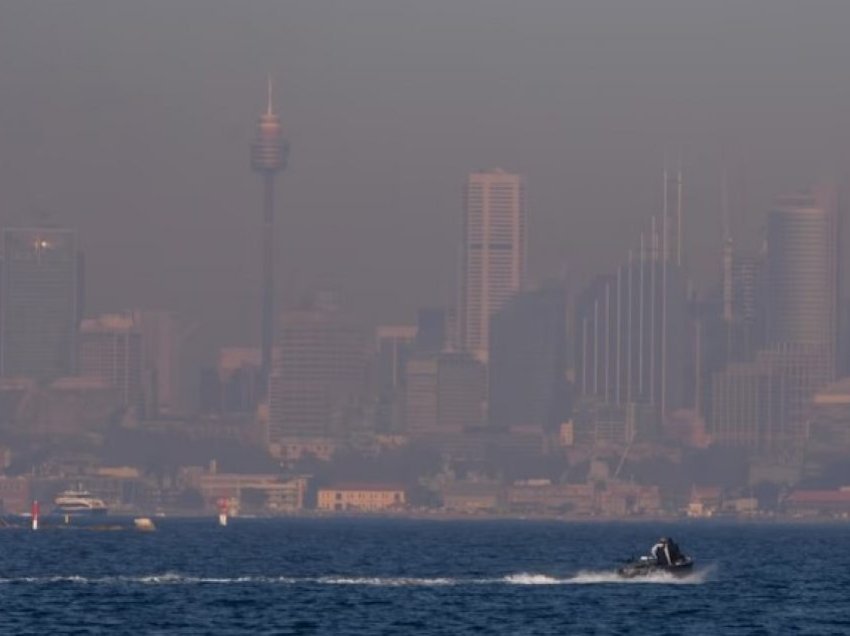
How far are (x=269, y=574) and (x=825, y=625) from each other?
169 ft

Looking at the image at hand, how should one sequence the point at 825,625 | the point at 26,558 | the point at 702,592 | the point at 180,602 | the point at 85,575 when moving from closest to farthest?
the point at 825,625 < the point at 180,602 < the point at 702,592 < the point at 85,575 < the point at 26,558

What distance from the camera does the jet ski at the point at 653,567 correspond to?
14475cm

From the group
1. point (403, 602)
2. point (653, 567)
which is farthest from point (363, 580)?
point (403, 602)

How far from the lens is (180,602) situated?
13062cm

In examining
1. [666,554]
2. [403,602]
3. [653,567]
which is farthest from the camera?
[653,567]

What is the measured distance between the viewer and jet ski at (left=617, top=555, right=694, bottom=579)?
14475 cm

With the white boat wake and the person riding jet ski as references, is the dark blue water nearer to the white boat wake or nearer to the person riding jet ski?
the white boat wake

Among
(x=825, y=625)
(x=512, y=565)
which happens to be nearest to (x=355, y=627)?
(x=825, y=625)

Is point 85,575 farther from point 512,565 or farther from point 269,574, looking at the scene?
point 512,565

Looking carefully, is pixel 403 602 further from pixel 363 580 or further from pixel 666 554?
pixel 363 580

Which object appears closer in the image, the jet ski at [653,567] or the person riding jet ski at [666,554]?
the person riding jet ski at [666,554]

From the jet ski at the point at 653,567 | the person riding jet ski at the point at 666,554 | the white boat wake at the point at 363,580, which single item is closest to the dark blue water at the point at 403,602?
the white boat wake at the point at 363,580

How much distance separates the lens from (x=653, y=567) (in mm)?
145000

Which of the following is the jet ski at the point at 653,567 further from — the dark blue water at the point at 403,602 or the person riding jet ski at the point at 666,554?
the dark blue water at the point at 403,602
